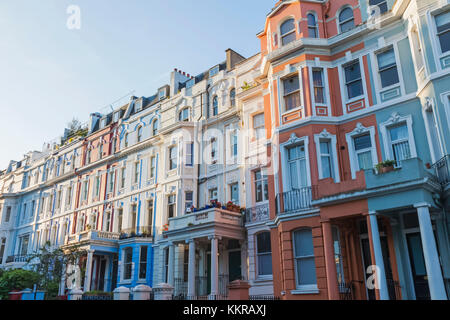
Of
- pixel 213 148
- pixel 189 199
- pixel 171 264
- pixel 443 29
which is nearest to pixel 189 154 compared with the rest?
pixel 213 148

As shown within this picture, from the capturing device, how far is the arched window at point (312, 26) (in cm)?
1831

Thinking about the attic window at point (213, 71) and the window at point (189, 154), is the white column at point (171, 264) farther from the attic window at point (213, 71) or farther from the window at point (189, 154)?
the attic window at point (213, 71)

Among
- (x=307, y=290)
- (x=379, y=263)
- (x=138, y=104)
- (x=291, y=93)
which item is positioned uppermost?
(x=138, y=104)

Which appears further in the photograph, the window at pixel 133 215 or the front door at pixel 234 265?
the window at pixel 133 215

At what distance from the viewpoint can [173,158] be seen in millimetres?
26062

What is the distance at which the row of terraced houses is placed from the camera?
13234 millimetres

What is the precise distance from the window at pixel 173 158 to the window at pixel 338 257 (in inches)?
525

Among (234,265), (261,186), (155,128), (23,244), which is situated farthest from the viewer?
(23,244)

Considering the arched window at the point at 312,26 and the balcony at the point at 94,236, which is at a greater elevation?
the arched window at the point at 312,26

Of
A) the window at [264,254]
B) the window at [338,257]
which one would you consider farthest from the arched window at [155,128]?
the window at [338,257]

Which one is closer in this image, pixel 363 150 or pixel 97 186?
pixel 363 150

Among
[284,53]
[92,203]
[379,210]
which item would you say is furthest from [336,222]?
[92,203]

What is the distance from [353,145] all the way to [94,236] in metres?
18.5

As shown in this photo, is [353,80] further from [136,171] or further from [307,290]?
[136,171]
